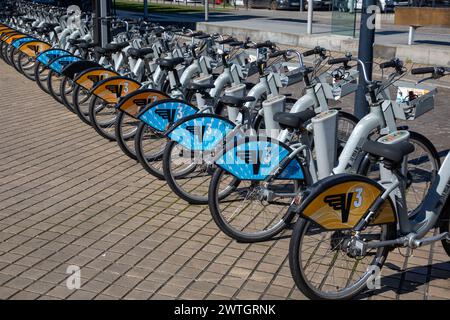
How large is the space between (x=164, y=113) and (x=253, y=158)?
62.6 inches

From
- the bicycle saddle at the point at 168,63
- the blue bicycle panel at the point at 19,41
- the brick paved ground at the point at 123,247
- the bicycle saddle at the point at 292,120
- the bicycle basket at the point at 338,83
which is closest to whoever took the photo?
the brick paved ground at the point at 123,247

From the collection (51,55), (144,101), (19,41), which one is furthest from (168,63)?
(19,41)

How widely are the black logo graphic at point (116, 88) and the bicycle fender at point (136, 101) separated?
2.56 ft

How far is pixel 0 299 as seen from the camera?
3963mm

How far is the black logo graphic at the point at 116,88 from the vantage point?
707 cm

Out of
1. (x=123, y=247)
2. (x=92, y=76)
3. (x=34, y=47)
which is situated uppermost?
(x=34, y=47)

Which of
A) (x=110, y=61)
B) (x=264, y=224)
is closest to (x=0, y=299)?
(x=264, y=224)

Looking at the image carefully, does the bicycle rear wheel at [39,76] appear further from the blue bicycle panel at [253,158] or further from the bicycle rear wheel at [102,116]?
the blue bicycle panel at [253,158]

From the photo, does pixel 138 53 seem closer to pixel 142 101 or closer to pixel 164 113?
pixel 142 101

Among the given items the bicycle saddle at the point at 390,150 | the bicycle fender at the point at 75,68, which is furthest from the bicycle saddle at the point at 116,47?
the bicycle saddle at the point at 390,150

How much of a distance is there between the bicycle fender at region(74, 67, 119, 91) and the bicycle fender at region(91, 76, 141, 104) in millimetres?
414

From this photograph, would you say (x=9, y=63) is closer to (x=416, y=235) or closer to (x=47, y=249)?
(x=47, y=249)

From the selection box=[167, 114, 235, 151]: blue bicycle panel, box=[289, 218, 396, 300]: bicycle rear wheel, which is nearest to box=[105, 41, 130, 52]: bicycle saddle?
box=[167, 114, 235, 151]: blue bicycle panel

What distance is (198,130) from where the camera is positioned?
5.34 meters
